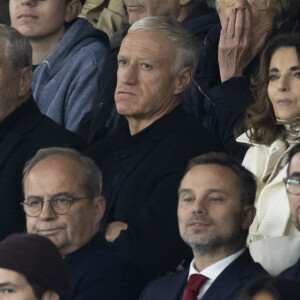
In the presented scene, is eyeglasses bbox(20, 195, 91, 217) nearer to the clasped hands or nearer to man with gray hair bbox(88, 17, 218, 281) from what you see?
man with gray hair bbox(88, 17, 218, 281)

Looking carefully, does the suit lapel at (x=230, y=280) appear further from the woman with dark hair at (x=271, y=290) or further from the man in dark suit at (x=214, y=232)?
the woman with dark hair at (x=271, y=290)

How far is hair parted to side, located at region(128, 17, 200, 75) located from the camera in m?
5.87

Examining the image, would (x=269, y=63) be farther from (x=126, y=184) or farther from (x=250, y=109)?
(x=126, y=184)

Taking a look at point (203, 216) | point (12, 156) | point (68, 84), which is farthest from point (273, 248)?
point (68, 84)

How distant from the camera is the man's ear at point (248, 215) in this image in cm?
498

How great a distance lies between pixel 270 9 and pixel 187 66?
0.74 m

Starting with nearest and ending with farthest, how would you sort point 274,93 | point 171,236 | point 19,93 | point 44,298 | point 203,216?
point 44,298
point 203,216
point 171,236
point 274,93
point 19,93

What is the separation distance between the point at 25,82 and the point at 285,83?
4.16 ft

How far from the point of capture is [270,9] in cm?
641

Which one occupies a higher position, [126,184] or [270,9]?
[270,9]

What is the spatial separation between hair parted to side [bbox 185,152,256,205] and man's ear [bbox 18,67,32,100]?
1219 millimetres

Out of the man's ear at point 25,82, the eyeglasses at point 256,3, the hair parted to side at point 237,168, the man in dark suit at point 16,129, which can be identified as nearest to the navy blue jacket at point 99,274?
the hair parted to side at point 237,168

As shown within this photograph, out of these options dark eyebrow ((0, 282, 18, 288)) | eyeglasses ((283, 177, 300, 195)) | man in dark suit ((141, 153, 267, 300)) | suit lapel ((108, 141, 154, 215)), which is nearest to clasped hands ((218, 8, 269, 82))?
suit lapel ((108, 141, 154, 215))

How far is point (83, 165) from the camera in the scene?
5344 mm
